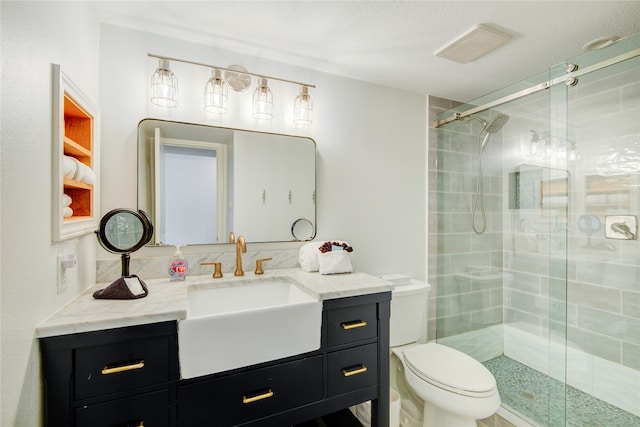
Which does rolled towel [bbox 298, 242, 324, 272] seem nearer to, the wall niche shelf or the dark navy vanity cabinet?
the dark navy vanity cabinet

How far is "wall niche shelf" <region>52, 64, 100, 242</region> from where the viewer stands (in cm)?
100

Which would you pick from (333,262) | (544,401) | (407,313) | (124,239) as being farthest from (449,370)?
(124,239)

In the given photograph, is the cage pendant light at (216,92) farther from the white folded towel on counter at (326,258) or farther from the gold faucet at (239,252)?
the white folded towel on counter at (326,258)

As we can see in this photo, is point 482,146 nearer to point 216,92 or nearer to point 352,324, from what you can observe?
point 352,324

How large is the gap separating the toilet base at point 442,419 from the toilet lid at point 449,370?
0.47ft

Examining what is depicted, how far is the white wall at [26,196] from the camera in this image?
0.75 meters

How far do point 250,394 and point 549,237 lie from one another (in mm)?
2035

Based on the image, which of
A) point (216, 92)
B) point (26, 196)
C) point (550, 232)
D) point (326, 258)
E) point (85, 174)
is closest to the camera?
point (26, 196)

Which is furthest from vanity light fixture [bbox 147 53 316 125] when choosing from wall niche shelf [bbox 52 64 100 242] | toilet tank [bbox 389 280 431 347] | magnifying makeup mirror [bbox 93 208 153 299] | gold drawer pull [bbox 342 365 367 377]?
gold drawer pull [bbox 342 365 367 377]

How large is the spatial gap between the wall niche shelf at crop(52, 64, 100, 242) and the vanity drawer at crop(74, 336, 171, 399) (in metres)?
0.41

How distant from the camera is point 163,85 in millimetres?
1484

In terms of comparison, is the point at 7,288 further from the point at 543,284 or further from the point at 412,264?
the point at 543,284

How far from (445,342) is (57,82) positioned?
273 cm

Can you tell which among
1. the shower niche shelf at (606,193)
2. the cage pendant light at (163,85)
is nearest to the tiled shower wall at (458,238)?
the shower niche shelf at (606,193)
